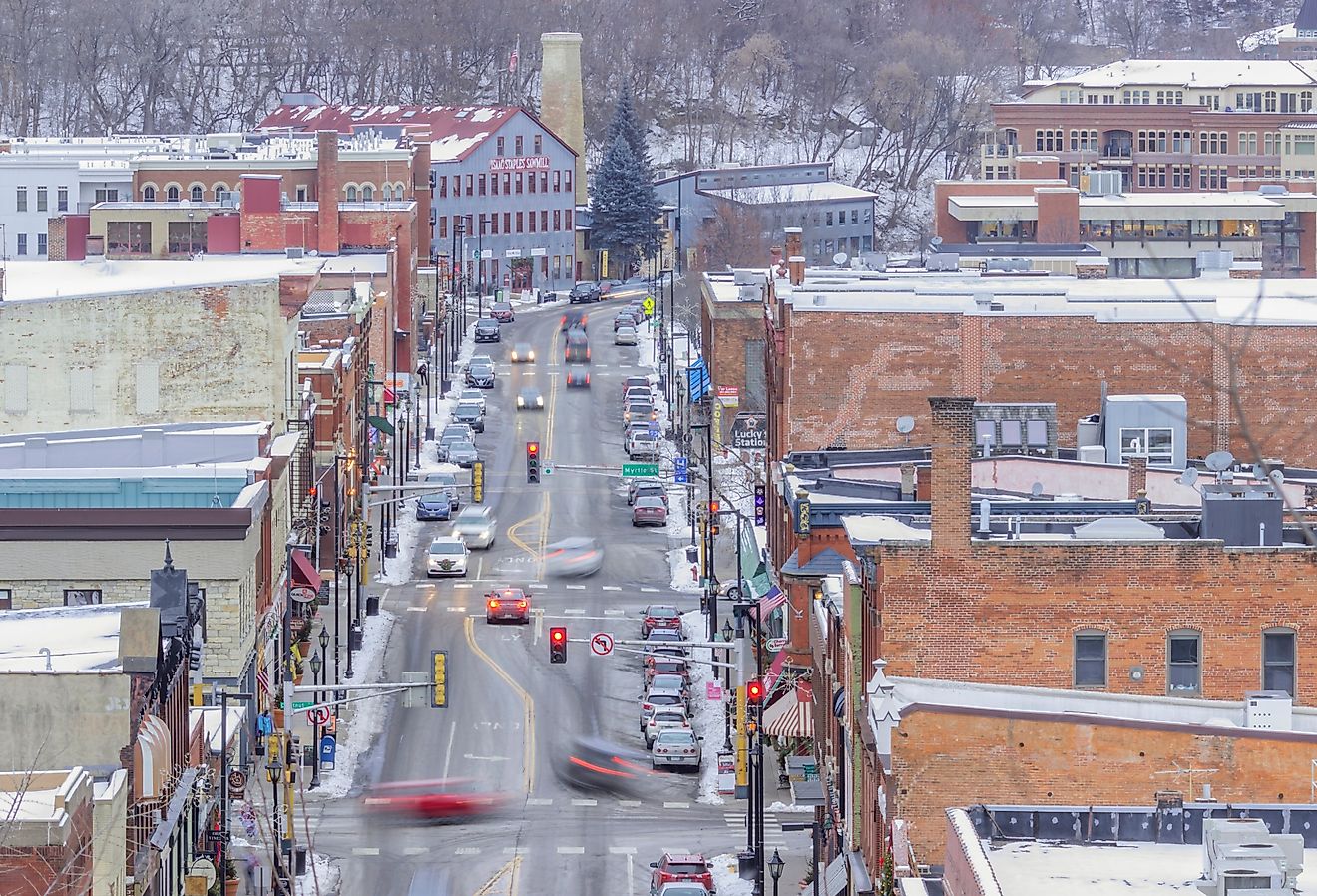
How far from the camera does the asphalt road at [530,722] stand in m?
70.5

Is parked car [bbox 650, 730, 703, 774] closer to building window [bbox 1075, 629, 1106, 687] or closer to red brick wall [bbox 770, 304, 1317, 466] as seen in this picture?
red brick wall [bbox 770, 304, 1317, 466]

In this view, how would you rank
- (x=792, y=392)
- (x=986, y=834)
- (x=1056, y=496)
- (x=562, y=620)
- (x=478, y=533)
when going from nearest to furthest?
(x=986, y=834) → (x=1056, y=496) → (x=792, y=392) → (x=562, y=620) → (x=478, y=533)

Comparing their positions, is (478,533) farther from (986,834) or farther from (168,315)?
(986,834)

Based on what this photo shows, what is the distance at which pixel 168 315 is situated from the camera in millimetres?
92750

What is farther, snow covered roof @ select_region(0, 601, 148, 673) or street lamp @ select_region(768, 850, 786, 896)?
street lamp @ select_region(768, 850, 786, 896)

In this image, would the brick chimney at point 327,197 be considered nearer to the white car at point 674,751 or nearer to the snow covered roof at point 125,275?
the snow covered roof at point 125,275

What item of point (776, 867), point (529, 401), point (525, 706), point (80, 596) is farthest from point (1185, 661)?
point (529, 401)

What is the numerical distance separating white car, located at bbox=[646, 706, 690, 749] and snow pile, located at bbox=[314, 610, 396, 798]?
7545 mm

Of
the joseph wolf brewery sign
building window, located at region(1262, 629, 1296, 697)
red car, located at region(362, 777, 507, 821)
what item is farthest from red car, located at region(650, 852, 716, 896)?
the joseph wolf brewery sign

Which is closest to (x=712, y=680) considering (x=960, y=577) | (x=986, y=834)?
(x=960, y=577)

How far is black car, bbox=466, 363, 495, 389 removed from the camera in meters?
156

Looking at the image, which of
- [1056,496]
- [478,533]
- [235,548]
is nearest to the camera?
[1056,496]

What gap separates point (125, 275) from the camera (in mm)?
104312

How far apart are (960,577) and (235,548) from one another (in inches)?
1035
